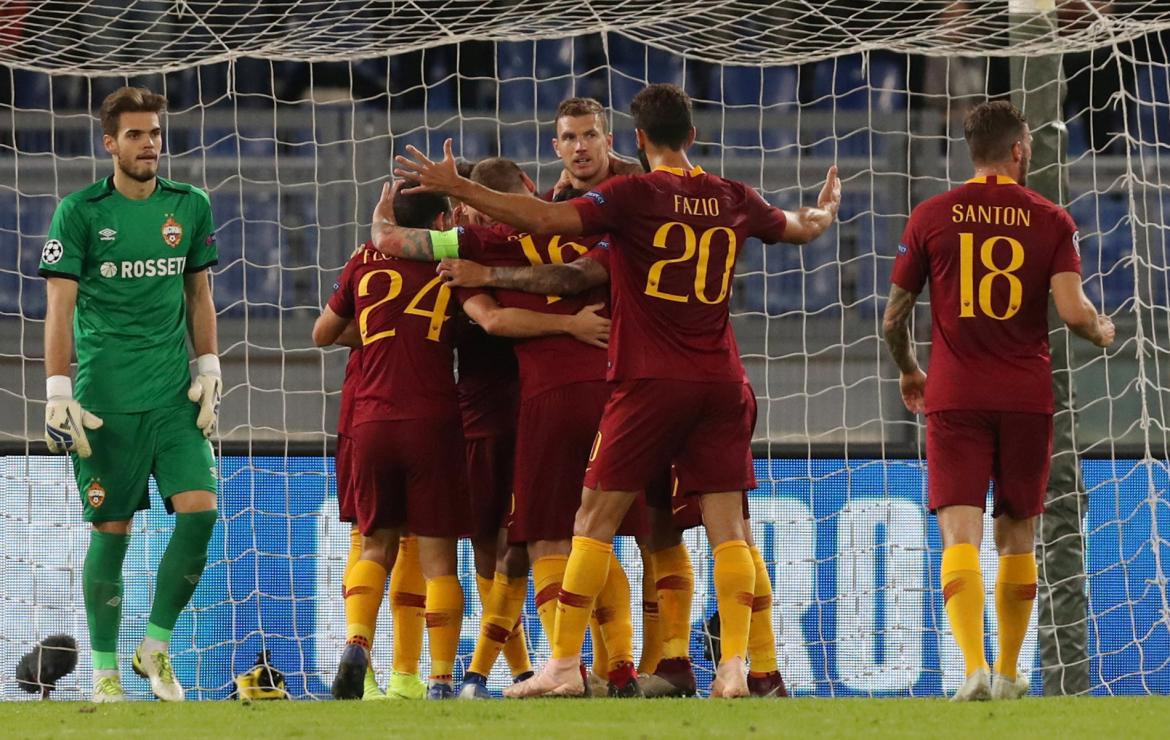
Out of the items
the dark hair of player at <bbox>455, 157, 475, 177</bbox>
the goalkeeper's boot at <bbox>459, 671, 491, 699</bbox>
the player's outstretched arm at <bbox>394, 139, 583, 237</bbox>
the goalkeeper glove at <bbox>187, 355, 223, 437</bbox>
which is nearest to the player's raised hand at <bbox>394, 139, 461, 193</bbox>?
the player's outstretched arm at <bbox>394, 139, 583, 237</bbox>

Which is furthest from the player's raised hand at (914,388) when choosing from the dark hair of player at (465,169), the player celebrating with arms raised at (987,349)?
the dark hair of player at (465,169)

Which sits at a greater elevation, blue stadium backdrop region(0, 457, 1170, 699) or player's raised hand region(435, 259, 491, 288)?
player's raised hand region(435, 259, 491, 288)

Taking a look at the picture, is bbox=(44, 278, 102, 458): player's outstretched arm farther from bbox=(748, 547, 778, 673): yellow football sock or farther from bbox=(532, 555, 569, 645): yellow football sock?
bbox=(748, 547, 778, 673): yellow football sock

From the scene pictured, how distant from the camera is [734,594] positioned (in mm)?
5379

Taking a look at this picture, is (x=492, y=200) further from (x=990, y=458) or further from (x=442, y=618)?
(x=990, y=458)

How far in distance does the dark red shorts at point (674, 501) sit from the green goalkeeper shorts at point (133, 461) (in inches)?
59.4

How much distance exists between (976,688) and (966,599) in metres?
0.26

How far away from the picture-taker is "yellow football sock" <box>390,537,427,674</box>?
5.98 meters

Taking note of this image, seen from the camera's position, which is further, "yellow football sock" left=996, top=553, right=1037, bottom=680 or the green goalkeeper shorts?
the green goalkeeper shorts

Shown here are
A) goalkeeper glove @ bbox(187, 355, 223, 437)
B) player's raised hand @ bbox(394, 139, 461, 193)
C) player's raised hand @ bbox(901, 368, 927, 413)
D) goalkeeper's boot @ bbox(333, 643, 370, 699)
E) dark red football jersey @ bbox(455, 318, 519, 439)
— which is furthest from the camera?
dark red football jersey @ bbox(455, 318, 519, 439)

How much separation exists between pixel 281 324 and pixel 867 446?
3025 mm

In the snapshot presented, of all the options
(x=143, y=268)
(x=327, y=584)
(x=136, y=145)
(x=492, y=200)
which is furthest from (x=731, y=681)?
(x=327, y=584)

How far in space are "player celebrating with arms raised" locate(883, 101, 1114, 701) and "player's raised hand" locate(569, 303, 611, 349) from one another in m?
1.02

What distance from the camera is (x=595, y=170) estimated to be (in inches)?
234
